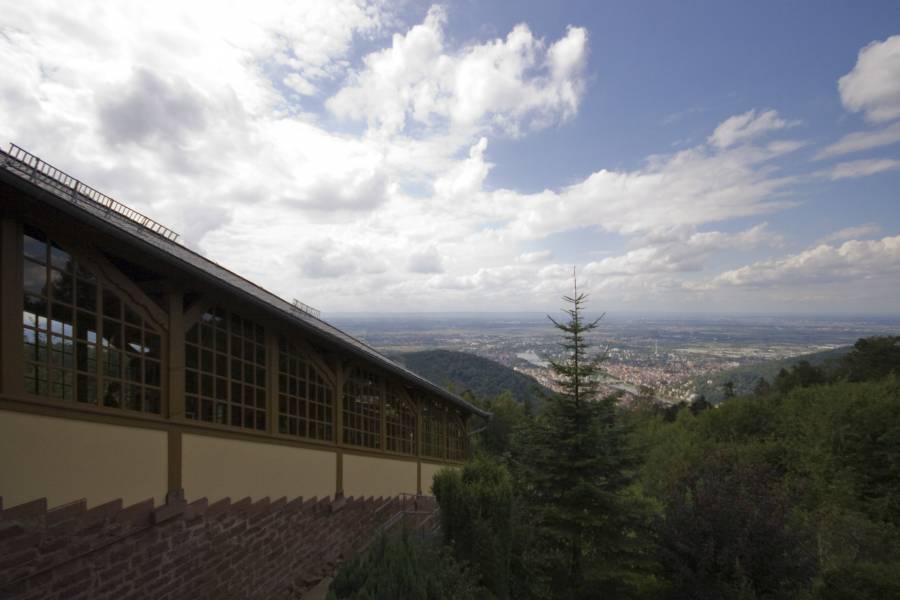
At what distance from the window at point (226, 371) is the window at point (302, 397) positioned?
556 millimetres

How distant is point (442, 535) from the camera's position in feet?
28.3

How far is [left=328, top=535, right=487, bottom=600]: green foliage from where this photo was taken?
5.48 metres

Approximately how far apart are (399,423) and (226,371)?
7491mm

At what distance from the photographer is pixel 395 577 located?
561 cm

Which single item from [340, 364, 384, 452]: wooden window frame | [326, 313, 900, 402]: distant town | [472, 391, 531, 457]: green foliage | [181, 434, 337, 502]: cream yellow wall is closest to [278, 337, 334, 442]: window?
[181, 434, 337, 502]: cream yellow wall

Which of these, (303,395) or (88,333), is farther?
(303,395)

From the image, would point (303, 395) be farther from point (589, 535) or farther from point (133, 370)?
point (589, 535)

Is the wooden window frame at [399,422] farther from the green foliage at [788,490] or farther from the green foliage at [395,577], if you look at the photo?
the green foliage at [395,577]

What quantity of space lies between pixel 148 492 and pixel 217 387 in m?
1.81

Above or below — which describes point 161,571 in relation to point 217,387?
below

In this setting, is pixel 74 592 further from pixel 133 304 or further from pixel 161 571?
pixel 133 304

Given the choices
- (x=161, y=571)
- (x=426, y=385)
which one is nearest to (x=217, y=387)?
(x=161, y=571)

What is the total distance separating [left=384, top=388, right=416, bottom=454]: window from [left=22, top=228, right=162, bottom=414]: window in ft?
25.3

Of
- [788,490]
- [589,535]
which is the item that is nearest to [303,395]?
[589,535]
